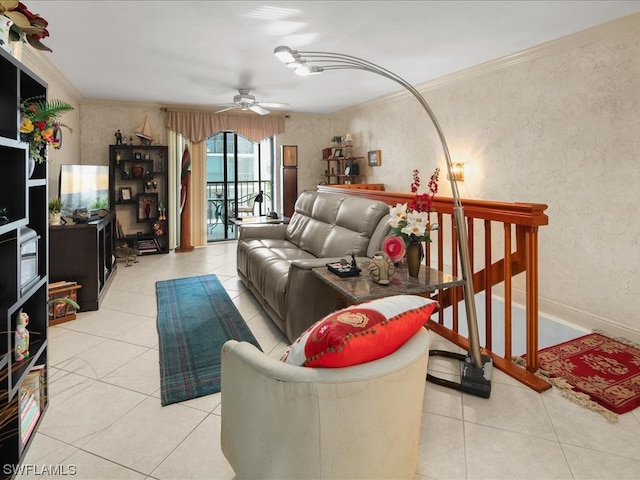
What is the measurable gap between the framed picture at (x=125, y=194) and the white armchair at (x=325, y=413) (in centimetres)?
564

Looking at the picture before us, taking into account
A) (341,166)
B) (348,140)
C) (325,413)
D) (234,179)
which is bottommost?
(325,413)

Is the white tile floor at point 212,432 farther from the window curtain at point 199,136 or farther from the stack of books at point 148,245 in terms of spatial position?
the window curtain at point 199,136

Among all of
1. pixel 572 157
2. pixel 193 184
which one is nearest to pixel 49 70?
pixel 193 184

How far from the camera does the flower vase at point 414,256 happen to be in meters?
2.30

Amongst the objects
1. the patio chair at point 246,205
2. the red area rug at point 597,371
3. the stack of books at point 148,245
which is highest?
the patio chair at point 246,205

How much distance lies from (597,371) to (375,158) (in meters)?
4.45

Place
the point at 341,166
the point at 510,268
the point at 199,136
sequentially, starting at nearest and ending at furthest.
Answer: the point at 510,268, the point at 199,136, the point at 341,166

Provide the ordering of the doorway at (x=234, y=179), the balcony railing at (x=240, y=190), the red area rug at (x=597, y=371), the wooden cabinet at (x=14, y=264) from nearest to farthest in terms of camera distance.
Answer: the wooden cabinet at (x=14, y=264) → the red area rug at (x=597, y=371) → the doorway at (x=234, y=179) → the balcony railing at (x=240, y=190)

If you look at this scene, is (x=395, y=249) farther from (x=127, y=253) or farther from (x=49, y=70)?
(x=127, y=253)

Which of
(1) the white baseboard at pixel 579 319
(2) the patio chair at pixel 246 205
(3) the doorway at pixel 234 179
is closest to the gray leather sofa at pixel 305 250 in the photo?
(1) the white baseboard at pixel 579 319

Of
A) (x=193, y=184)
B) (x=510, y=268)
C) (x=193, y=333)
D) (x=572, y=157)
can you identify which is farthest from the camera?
(x=193, y=184)

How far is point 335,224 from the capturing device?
3.65 metres

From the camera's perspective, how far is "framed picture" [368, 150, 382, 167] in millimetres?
6219

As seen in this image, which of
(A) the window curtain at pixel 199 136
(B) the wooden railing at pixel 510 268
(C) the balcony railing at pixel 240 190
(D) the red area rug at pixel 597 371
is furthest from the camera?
(C) the balcony railing at pixel 240 190
